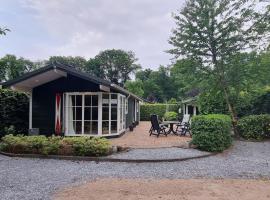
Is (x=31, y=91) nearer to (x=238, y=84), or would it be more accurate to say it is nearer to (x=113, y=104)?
(x=113, y=104)

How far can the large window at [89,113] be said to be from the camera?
44.5 feet

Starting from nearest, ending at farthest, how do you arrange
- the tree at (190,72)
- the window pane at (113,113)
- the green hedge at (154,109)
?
1. the window pane at (113,113)
2. the tree at (190,72)
3. the green hedge at (154,109)

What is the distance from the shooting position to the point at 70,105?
45.2 feet

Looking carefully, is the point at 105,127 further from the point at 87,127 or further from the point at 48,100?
the point at 48,100

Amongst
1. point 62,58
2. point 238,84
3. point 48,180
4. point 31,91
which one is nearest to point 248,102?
point 238,84

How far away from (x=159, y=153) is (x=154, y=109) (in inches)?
867

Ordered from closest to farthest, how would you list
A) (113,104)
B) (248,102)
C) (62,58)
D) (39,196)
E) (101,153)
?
(39,196) < (101,153) < (113,104) < (248,102) < (62,58)

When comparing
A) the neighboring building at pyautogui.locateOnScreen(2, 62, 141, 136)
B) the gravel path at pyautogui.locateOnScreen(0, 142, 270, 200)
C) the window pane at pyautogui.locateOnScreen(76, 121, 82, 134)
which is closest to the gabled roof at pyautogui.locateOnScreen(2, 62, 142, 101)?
the neighboring building at pyautogui.locateOnScreen(2, 62, 141, 136)

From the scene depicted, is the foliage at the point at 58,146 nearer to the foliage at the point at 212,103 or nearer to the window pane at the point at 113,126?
the window pane at the point at 113,126

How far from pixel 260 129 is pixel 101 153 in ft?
27.5

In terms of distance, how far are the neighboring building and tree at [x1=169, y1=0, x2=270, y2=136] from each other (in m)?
4.31

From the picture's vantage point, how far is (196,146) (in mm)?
10953

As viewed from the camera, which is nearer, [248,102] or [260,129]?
[260,129]

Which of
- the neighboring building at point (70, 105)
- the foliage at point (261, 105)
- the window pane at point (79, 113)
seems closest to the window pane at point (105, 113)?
the neighboring building at point (70, 105)
